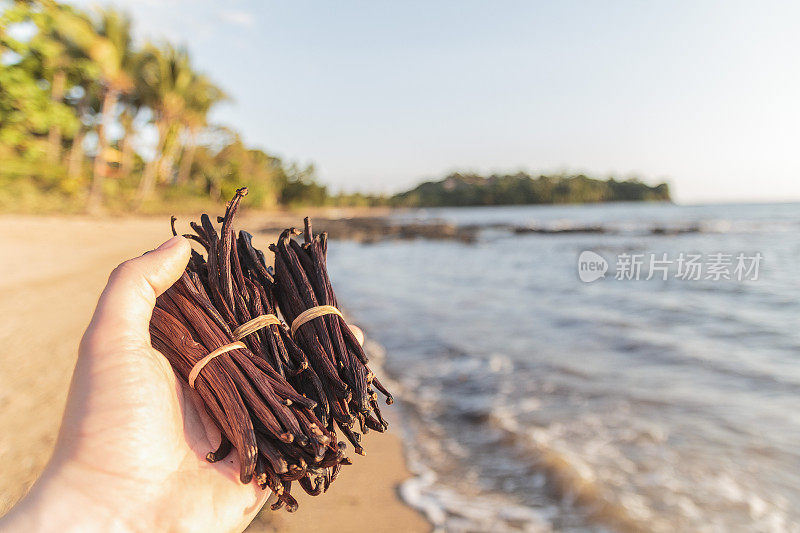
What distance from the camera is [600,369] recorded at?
24.0 feet

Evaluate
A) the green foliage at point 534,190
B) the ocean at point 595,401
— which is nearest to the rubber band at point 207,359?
the ocean at point 595,401

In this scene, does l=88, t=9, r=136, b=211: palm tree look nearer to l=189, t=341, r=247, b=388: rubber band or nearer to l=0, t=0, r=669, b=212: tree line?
l=0, t=0, r=669, b=212: tree line

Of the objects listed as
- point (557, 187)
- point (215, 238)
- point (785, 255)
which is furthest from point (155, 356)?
point (557, 187)

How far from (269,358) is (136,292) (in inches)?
21.8

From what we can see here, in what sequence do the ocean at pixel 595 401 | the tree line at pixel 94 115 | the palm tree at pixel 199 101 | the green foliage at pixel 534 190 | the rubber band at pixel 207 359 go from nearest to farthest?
the rubber band at pixel 207 359, the ocean at pixel 595 401, the tree line at pixel 94 115, the palm tree at pixel 199 101, the green foliage at pixel 534 190

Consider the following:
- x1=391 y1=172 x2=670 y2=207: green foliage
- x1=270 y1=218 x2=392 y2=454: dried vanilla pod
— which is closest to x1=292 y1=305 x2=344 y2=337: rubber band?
x1=270 y1=218 x2=392 y2=454: dried vanilla pod

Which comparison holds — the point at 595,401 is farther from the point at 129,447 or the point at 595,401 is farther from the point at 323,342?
the point at 129,447

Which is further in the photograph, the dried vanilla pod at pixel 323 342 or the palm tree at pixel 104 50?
the palm tree at pixel 104 50

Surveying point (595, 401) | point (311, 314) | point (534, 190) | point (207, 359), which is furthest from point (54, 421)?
point (534, 190)

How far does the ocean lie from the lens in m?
4.00

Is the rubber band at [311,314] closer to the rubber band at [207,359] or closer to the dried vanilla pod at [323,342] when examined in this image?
the dried vanilla pod at [323,342]

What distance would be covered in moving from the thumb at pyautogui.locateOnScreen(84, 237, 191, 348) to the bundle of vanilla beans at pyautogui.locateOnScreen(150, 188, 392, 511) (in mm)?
72

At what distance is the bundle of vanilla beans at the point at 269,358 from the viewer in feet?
5.40

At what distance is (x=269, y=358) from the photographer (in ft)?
6.19
